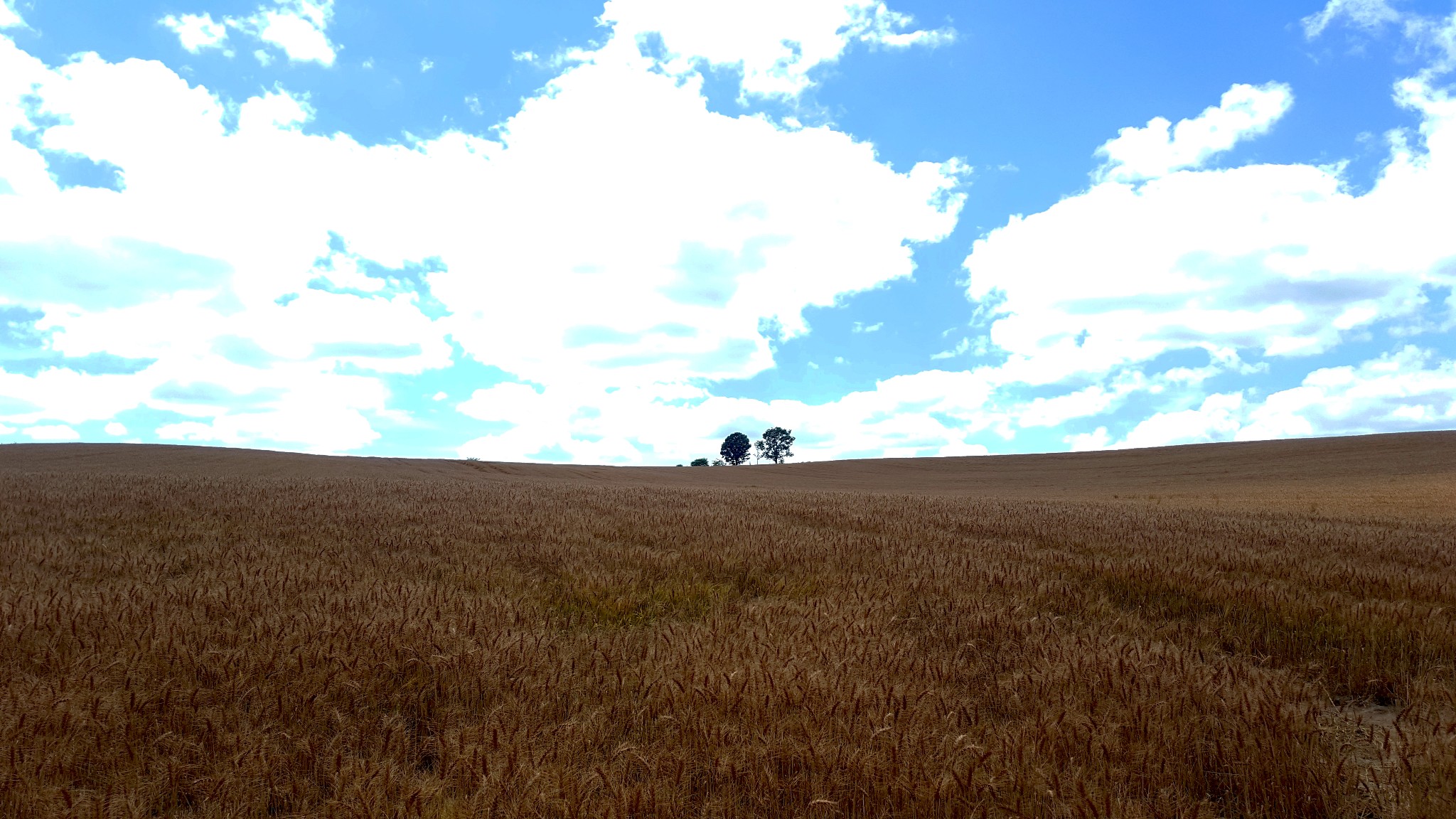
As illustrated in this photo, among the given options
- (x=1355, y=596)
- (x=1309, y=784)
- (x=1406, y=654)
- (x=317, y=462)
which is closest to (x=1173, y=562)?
(x=1355, y=596)

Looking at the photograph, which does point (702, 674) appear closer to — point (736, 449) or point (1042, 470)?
point (1042, 470)

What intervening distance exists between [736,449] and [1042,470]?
60.1m

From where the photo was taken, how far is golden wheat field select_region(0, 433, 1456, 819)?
3.11 meters

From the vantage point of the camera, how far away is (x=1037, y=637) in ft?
16.5

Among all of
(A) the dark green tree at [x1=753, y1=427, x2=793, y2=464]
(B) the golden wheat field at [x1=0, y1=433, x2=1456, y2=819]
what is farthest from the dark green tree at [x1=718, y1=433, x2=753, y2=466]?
(B) the golden wheat field at [x1=0, y1=433, x2=1456, y2=819]

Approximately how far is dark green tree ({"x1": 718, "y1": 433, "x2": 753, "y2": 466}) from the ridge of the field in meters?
42.8

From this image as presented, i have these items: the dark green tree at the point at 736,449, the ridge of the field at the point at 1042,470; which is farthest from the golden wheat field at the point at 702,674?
the dark green tree at the point at 736,449

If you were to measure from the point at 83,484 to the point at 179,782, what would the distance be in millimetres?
13644

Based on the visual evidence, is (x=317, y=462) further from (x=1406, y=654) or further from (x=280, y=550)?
(x=1406, y=654)

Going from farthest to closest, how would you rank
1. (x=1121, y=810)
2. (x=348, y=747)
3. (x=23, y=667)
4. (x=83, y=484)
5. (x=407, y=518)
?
(x=83, y=484) < (x=407, y=518) < (x=23, y=667) < (x=348, y=747) < (x=1121, y=810)

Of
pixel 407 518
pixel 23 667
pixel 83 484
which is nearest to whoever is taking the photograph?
pixel 23 667

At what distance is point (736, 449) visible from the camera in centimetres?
11406

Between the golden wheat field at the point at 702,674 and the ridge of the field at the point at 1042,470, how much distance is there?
21340 millimetres

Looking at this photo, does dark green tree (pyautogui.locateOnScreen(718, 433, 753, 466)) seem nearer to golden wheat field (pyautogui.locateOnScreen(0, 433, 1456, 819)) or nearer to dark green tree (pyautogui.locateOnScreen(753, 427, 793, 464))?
dark green tree (pyautogui.locateOnScreen(753, 427, 793, 464))
